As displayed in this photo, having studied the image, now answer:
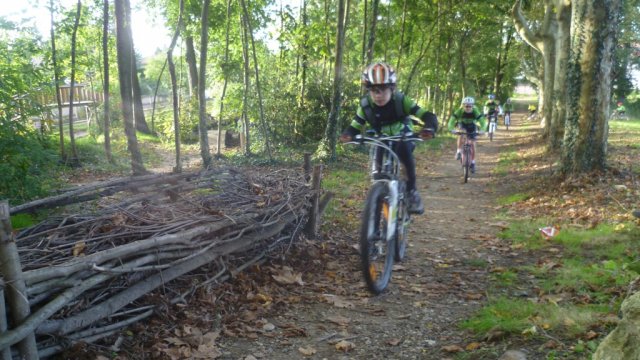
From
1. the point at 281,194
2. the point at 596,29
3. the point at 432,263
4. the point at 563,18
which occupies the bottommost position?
the point at 432,263

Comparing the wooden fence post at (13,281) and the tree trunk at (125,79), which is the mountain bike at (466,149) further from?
the wooden fence post at (13,281)

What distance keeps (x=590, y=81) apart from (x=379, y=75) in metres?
5.41

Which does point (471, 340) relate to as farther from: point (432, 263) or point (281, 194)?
point (281, 194)

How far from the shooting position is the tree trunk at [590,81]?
28.2 feet

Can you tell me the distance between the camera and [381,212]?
209 inches

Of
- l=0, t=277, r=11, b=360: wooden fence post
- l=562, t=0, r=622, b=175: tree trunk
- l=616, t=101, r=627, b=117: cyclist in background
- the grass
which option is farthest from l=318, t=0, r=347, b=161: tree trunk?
l=616, t=101, r=627, b=117: cyclist in background

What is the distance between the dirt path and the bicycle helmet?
2.46 metres

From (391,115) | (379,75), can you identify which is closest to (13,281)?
(379,75)

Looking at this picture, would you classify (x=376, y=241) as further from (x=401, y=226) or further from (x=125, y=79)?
(x=125, y=79)

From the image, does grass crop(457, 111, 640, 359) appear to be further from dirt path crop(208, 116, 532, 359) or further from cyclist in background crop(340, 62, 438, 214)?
cyclist in background crop(340, 62, 438, 214)

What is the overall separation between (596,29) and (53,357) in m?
9.57

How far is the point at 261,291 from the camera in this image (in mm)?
5223

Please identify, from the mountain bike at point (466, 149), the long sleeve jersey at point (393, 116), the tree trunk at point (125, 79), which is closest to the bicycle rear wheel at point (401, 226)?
the long sleeve jersey at point (393, 116)

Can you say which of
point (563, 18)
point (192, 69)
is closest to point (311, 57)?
point (563, 18)
